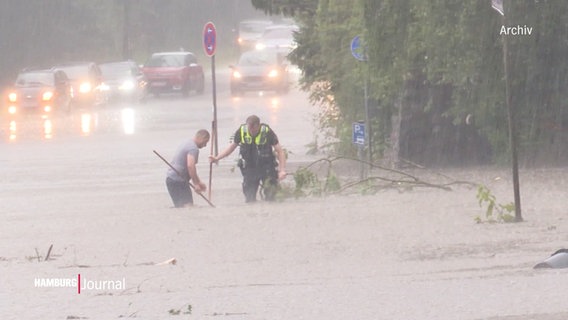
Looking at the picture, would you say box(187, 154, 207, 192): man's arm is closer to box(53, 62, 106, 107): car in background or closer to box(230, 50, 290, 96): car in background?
box(53, 62, 106, 107): car in background

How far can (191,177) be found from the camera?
17906 millimetres

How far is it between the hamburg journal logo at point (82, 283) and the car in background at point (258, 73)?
40.5m

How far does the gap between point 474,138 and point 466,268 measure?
37.8 ft

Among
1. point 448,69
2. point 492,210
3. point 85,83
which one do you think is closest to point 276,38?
point 85,83

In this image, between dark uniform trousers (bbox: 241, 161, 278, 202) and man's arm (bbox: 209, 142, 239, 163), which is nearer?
man's arm (bbox: 209, 142, 239, 163)

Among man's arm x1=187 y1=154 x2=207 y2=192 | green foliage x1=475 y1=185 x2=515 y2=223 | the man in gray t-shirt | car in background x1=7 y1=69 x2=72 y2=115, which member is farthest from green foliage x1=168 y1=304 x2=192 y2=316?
car in background x1=7 y1=69 x2=72 y2=115

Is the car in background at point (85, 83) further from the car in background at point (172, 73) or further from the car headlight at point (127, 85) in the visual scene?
the car in background at point (172, 73)

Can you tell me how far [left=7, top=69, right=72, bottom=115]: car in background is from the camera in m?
43.8

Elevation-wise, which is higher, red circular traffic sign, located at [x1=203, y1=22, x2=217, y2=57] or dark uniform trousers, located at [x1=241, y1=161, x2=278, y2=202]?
red circular traffic sign, located at [x1=203, y1=22, x2=217, y2=57]

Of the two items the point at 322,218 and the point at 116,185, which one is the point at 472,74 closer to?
the point at 322,218

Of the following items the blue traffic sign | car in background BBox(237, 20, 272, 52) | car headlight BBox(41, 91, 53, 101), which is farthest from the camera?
car in background BBox(237, 20, 272, 52)

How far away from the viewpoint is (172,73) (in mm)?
54281

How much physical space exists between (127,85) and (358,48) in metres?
30.8

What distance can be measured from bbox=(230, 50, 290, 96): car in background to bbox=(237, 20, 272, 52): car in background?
18.1 meters
